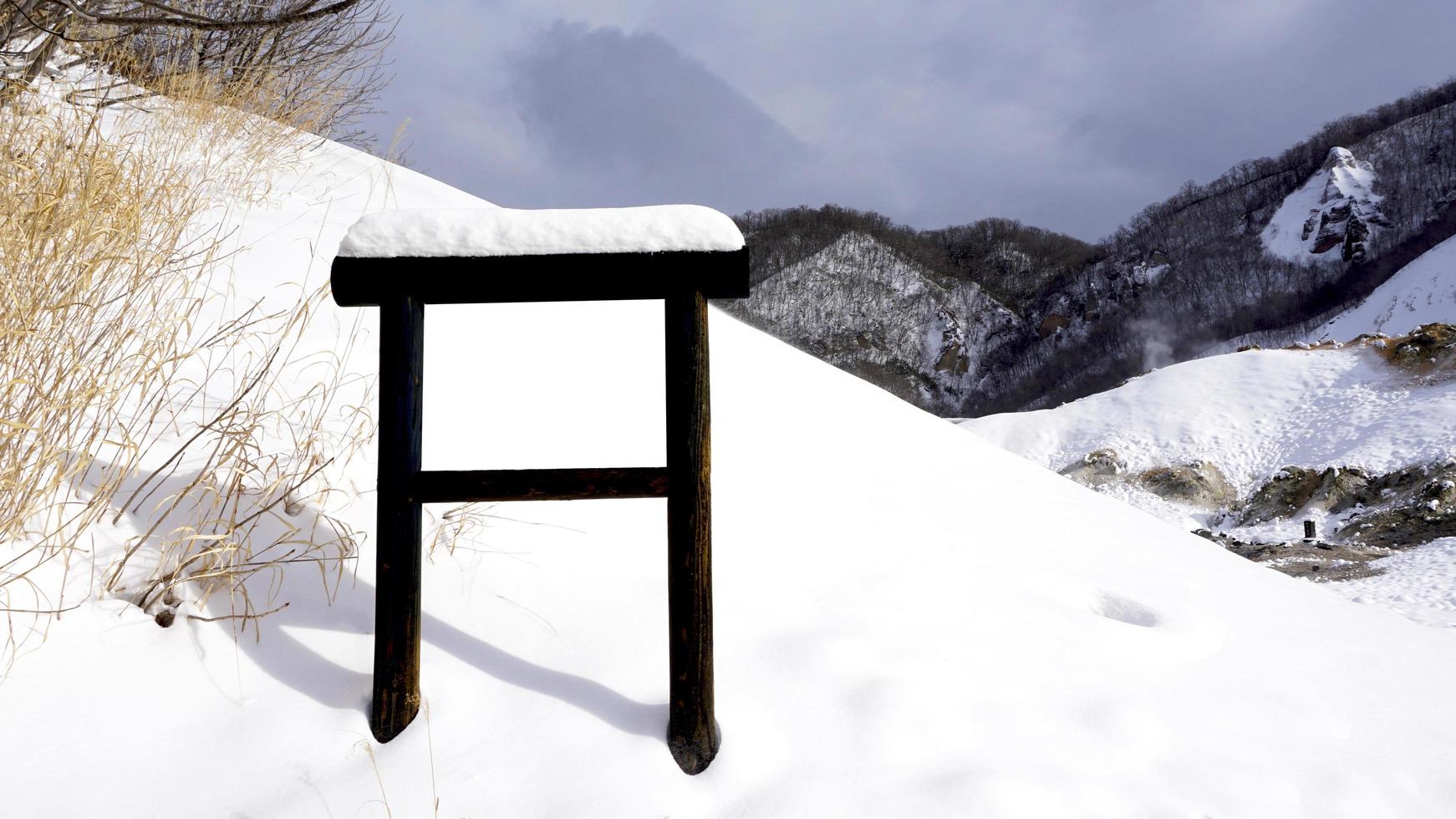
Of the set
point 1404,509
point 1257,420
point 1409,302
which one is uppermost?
point 1409,302

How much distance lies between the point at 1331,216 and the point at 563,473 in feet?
127

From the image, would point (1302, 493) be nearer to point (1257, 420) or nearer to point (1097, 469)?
point (1097, 469)

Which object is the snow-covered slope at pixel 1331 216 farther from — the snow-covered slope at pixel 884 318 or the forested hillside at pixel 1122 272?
the snow-covered slope at pixel 884 318

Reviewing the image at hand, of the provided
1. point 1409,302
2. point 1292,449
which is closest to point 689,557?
point 1292,449

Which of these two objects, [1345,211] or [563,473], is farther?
[1345,211]

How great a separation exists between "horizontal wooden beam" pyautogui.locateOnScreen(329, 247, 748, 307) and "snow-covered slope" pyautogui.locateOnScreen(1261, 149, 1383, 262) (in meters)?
37.3

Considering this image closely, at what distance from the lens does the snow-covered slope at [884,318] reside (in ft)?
128

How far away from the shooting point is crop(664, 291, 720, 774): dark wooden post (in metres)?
1.32

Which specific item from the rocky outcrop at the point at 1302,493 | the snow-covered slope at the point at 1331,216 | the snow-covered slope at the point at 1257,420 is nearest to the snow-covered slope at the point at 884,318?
the snow-covered slope at the point at 1331,216

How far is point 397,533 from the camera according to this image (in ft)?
4.38

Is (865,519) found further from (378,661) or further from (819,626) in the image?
(378,661)

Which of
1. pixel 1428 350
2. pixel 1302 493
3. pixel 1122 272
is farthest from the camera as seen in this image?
pixel 1122 272

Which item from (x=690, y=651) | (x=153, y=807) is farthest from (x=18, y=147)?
(x=690, y=651)

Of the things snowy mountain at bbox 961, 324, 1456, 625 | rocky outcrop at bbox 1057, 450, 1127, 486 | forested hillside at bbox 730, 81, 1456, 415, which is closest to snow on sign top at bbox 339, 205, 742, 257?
snowy mountain at bbox 961, 324, 1456, 625
